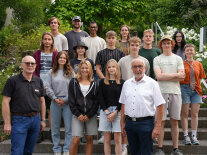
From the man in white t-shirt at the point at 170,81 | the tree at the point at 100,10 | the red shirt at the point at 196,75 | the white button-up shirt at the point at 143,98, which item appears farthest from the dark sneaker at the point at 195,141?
the tree at the point at 100,10

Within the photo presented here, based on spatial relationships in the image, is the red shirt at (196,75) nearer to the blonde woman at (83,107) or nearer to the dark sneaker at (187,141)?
the dark sneaker at (187,141)

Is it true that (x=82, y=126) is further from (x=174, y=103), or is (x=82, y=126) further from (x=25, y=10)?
(x=25, y=10)

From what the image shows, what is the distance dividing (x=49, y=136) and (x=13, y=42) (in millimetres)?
6023

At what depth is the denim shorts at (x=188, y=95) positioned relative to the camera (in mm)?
5652

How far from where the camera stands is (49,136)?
6.16 metres

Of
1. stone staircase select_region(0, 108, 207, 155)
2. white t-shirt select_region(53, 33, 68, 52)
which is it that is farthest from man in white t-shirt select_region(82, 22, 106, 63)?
stone staircase select_region(0, 108, 207, 155)

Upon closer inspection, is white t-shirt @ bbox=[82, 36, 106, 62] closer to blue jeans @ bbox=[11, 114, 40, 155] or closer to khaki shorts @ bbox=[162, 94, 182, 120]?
khaki shorts @ bbox=[162, 94, 182, 120]

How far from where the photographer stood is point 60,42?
639cm

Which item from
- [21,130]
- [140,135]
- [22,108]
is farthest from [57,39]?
[140,135]

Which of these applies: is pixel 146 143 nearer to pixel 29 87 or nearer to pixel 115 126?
pixel 115 126

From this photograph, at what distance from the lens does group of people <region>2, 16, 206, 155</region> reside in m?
4.21

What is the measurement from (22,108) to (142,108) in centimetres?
178

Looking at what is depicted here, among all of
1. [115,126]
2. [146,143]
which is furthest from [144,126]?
[115,126]

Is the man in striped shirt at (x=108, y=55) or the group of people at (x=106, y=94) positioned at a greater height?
the man in striped shirt at (x=108, y=55)
